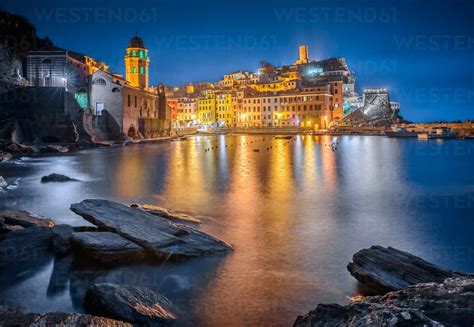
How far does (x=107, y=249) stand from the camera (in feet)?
26.1

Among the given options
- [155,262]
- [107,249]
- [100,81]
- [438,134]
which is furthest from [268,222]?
[438,134]

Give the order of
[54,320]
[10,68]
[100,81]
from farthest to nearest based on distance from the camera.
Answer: [100,81] → [10,68] → [54,320]

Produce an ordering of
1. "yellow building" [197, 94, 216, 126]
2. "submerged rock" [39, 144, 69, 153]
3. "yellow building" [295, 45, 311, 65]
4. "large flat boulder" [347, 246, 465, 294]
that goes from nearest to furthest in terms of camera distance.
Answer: "large flat boulder" [347, 246, 465, 294] < "submerged rock" [39, 144, 69, 153] < "yellow building" [197, 94, 216, 126] < "yellow building" [295, 45, 311, 65]

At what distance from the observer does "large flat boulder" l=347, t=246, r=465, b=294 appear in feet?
20.5

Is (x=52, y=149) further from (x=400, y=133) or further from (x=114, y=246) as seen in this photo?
(x=400, y=133)

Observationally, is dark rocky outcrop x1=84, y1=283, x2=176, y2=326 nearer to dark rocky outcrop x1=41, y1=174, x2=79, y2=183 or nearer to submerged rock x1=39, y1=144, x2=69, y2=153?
dark rocky outcrop x1=41, y1=174, x2=79, y2=183

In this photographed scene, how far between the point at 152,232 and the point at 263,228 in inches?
154

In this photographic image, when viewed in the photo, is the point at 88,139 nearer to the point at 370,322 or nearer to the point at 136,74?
the point at 136,74

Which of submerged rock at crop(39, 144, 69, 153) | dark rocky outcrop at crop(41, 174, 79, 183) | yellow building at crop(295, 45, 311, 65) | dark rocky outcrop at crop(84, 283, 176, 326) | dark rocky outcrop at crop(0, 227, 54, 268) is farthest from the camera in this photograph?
yellow building at crop(295, 45, 311, 65)

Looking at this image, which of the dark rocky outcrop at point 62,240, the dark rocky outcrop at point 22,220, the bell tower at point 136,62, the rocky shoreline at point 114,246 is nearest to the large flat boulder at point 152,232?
the rocky shoreline at point 114,246

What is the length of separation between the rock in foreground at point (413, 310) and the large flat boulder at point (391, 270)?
5.75ft

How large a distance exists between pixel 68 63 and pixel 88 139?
2057 centimetres

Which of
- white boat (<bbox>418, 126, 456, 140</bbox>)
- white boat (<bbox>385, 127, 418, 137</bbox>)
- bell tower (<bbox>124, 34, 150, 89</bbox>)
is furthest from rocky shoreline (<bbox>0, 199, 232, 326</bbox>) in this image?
white boat (<bbox>385, 127, 418, 137</bbox>)

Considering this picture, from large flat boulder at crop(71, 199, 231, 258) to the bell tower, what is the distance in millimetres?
69686
